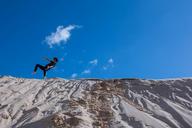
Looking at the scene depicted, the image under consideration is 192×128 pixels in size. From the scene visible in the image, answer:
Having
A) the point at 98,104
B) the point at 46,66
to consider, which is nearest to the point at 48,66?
the point at 46,66

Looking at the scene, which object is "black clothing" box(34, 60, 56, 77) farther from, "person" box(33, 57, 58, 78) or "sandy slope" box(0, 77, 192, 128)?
"sandy slope" box(0, 77, 192, 128)

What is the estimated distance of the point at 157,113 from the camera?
10789 millimetres

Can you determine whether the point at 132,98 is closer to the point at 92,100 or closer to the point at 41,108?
the point at 92,100

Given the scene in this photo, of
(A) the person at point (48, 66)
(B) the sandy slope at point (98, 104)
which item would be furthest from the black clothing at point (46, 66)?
(B) the sandy slope at point (98, 104)

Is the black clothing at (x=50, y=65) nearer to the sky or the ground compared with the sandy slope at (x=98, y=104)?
nearer to the sky

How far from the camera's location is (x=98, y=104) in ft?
38.6

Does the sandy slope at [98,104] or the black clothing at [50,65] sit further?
the black clothing at [50,65]

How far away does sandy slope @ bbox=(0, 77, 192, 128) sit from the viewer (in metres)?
10.1

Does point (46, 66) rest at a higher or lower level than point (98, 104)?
higher

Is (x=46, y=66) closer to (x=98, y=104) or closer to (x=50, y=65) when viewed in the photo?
(x=50, y=65)

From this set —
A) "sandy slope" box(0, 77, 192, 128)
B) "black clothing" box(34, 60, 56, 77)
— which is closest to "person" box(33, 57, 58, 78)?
"black clothing" box(34, 60, 56, 77)

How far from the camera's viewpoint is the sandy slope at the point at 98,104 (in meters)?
10.1

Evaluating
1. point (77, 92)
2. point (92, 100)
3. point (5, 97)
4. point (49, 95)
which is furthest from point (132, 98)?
point (5, 97)

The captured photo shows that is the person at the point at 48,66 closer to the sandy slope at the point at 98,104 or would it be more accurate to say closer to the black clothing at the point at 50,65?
the black clothing at the point at 50,65
